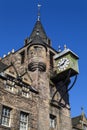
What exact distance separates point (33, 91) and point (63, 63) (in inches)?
193

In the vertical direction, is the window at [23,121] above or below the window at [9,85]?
below

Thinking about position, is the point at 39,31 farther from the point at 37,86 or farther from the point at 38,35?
the point at 37,86

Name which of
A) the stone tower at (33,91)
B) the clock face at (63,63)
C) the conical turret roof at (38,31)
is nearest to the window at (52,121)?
the stone tower at (33,91)

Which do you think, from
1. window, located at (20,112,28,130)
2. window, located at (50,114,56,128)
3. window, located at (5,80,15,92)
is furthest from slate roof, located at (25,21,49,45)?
window, located at (20,112,28,130)

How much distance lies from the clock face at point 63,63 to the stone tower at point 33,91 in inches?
46.2

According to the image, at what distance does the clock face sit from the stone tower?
3.85 ft

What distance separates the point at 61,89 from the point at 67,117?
129 inches

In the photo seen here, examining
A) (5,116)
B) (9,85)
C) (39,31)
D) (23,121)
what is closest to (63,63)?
(39,31)

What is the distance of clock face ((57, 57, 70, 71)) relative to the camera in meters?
25.9

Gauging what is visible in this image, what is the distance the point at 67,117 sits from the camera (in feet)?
85.2

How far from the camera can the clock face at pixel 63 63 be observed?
25869mm

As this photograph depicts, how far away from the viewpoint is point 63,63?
26.3 meters

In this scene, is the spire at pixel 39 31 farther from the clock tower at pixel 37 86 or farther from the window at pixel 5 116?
the window at pixel 5 116

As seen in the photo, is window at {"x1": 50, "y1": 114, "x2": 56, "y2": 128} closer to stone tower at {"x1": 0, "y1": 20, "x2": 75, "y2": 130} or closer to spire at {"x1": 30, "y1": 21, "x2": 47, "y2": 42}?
stone tower at {"x1": 0, "y1": 20, "x2": 75, "y2": 130}
